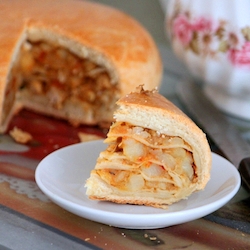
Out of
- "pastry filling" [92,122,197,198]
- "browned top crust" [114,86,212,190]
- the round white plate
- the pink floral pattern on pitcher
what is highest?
the pink floral pattern on pitcher

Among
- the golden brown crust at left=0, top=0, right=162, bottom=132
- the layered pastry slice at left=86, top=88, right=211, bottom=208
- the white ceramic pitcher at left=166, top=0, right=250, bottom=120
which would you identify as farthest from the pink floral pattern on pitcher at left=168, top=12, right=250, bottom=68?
the layered pastry slice at left=86, top=88, right=211, bottom=208

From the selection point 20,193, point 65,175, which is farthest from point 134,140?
point 20,193

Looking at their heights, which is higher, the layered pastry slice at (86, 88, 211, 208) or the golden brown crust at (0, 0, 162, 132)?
the golden brown crust at (0, 0, 162, 132)

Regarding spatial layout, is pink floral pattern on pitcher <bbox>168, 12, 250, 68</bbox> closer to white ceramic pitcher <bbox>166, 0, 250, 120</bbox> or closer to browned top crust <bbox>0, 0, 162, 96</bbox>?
white ceramic pitcher <bbox>166, 0, 250, 120</bbox>

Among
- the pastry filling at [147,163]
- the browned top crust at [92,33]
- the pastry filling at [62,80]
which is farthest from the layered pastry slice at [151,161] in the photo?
the pastry filling at [62,80]

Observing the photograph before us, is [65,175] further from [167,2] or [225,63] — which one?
[167,2]

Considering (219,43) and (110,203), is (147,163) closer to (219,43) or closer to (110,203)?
(110,203)
